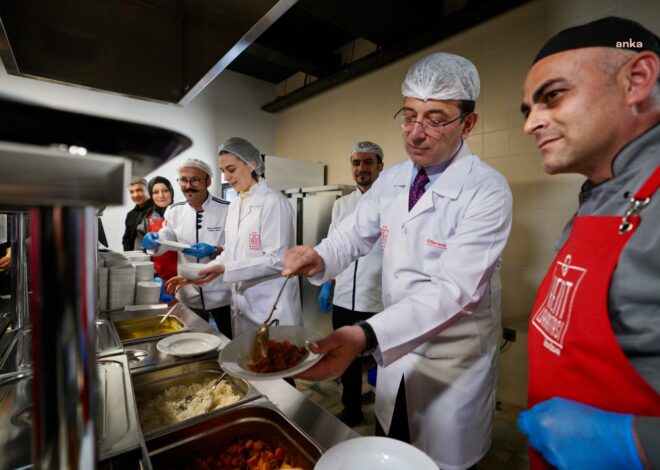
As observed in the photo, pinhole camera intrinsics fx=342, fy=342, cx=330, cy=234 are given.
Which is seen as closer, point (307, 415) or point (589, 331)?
point (589, 331)

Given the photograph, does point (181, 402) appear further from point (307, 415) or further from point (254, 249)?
point (254, 249)

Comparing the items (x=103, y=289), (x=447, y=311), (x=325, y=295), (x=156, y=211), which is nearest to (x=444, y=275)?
(x=447, y=311)

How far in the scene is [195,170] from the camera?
3.10 metres

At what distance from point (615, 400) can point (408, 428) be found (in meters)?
0.83

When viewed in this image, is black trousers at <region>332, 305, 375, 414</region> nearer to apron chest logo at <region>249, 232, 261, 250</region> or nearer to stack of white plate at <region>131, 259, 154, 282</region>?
apron chest logo at <region>249, 232, 261, 250</region>

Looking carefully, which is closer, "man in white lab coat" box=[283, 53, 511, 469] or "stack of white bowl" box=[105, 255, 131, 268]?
"man in white lab coat" box=[283, 53, 511, 469]

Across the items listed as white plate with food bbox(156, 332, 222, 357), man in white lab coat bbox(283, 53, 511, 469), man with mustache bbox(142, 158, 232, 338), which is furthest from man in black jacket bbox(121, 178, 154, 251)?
man in white lab coat bbox(283, 53, 511, 469)

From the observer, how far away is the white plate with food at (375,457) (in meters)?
0.69

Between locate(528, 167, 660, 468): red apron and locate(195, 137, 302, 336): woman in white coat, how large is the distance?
5.58 ft

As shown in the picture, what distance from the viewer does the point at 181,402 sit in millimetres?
1265

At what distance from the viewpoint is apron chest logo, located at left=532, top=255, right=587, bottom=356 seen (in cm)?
81

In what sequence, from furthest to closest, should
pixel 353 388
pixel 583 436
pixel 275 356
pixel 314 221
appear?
pixel 314 221 → pixel 353 388 → pixel 275 356 → pixel 583 436

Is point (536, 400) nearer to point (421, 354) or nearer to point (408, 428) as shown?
point (421, 354)

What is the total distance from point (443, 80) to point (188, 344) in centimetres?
153
